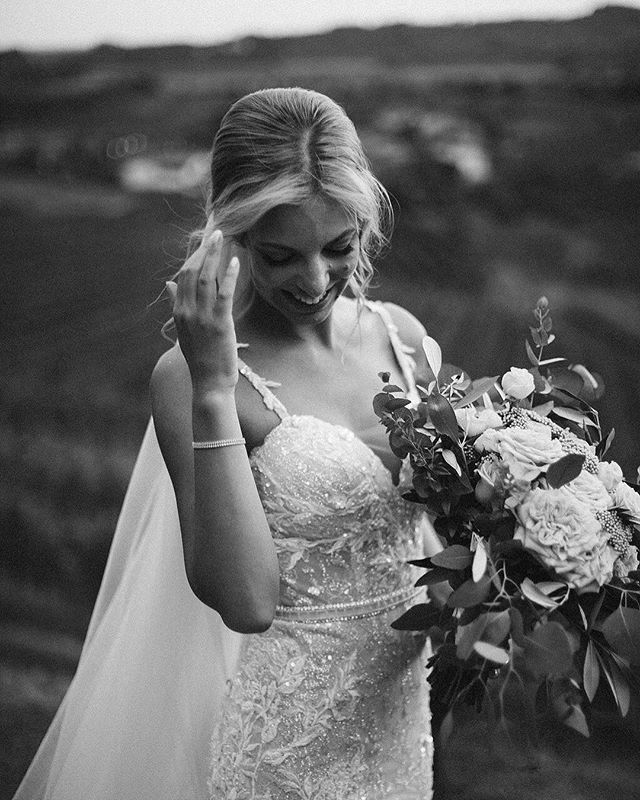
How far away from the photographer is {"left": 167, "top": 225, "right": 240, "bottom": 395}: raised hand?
1328 mm

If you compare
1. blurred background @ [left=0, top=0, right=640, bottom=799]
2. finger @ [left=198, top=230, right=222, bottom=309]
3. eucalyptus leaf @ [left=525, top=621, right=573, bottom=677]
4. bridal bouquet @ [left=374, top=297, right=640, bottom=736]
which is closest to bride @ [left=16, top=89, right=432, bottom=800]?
finger @ [left=198, top=230, right=222, bottom=309]

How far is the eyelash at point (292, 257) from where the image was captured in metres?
1.51

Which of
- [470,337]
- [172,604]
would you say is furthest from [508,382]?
[470,337]

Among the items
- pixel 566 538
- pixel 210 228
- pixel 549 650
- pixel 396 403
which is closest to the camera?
pixel 549 650

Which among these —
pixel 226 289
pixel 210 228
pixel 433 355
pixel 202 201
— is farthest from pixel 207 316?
pixel 202 201

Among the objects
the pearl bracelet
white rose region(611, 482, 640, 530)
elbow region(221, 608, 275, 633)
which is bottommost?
elbow region(221, 608, 275, 633)

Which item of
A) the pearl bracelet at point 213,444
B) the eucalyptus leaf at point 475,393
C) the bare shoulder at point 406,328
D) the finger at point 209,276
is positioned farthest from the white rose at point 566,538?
the bare shoulder at point 406,328

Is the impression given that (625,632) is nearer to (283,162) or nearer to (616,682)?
(616,682)

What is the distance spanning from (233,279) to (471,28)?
2.54 metres

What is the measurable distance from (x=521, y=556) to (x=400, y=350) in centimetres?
64

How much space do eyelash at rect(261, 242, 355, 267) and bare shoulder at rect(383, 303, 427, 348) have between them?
40cm

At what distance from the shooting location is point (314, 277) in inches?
58.5

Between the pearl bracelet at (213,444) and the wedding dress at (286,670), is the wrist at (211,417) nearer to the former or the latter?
the pearl bracelet at (213,444)

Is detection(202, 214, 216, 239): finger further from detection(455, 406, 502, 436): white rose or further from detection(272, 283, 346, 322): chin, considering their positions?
detection(455, 406, 502, 436): white rose
